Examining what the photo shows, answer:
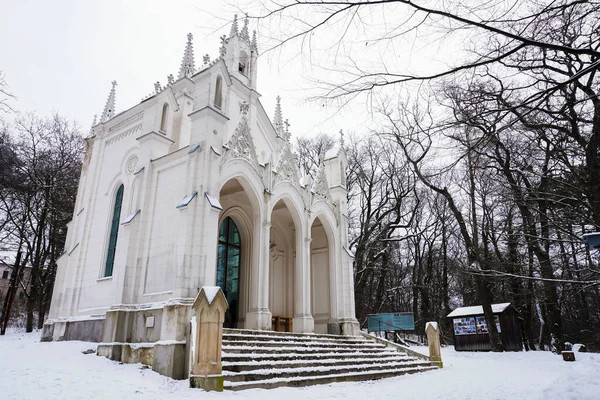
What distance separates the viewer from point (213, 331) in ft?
26.2

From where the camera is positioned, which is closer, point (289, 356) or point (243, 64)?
point (289, 356)

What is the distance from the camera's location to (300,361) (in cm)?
1005

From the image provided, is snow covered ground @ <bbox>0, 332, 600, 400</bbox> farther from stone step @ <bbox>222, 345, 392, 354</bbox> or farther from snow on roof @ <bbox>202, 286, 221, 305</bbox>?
snow on roof @ <bbox>202, 286, 221, 305</bbox>

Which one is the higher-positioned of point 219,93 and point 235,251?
point 219,93

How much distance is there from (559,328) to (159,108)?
60.5 ft

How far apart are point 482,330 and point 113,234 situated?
59.2 feet

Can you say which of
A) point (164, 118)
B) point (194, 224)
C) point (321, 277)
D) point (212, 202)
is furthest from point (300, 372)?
point (164, 118)

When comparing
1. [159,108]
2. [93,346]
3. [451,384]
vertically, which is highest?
[159,108]

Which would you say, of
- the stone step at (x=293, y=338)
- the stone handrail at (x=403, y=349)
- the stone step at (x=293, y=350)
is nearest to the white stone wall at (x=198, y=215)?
the stone step at (x=293, y=338)

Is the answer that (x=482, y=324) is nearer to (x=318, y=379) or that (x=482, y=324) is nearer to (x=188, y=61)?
(x=318, y=379)

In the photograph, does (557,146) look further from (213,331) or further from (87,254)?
(87,254)

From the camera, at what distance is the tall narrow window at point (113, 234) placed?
44.8ft

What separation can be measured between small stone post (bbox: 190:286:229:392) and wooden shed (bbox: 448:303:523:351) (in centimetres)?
1723

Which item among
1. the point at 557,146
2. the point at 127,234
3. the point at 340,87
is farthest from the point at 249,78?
the point at 340,87
